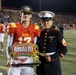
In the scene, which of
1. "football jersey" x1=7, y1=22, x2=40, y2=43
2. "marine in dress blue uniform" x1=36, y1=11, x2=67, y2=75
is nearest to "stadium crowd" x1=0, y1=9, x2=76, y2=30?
"football jersey" x1=7, y1=22, x2=40, y2=43

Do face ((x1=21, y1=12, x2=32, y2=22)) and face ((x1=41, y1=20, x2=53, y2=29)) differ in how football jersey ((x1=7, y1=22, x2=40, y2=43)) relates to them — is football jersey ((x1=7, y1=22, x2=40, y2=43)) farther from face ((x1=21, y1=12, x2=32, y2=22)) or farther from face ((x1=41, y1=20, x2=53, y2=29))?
face ((x1=41, y1=20, x2=53, y2=29))

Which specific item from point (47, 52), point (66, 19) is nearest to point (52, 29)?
point (47, 52)

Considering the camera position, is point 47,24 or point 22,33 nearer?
point 47,24

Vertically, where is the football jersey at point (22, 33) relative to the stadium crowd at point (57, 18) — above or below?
above

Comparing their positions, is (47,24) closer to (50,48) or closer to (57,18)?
(50,48)

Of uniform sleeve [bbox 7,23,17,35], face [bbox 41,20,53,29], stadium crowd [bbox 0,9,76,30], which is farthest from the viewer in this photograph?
stadium crowd [bbox 0,9,76,30]

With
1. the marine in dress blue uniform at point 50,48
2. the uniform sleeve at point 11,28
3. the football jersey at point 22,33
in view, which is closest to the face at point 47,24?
the marine in dress blue uniform at point 50,48

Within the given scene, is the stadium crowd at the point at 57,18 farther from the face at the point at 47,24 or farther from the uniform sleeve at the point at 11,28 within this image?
the face at the point at 47,24

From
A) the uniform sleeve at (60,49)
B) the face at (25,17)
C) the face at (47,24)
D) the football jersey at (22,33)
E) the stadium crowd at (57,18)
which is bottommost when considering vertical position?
the stadium crowd at (57,18)

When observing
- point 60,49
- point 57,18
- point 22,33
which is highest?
point 22,33

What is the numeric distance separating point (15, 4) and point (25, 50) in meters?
55.7

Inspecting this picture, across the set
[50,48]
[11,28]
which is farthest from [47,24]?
[11,28]

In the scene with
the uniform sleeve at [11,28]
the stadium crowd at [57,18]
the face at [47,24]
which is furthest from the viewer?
the stadium crowd at [57,18]

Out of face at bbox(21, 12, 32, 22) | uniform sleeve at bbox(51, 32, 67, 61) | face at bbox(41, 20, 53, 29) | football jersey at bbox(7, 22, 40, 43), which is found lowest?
uniform sleeve at bbox(51, 32, 67, 61)
